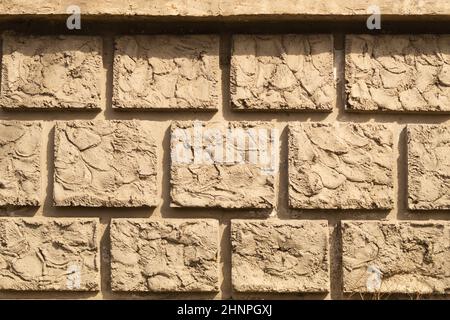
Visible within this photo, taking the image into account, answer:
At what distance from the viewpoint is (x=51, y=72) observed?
347 centimetres

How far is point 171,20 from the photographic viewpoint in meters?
3.47

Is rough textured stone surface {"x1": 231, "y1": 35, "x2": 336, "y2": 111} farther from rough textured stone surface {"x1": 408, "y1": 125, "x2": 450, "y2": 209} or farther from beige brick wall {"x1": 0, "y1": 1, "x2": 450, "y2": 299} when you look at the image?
rough textured stone surface {"x1": 408, "y1": 125, "x2": 450, "y2": 209}

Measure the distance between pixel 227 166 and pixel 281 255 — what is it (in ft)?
1.36

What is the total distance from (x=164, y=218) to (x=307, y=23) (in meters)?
0.98

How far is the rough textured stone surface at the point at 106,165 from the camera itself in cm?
342

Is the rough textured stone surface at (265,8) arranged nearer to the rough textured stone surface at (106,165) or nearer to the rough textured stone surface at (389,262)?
the rough textured stone surface at (106,165)

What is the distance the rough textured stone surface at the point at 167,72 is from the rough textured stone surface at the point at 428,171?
2.70 ft

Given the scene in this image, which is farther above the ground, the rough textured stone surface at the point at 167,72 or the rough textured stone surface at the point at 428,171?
the rough textured stone surface at the point at 167,72

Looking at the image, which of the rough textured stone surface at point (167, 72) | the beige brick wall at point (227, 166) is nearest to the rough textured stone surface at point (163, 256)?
the beige brick wall at point (227, 166)

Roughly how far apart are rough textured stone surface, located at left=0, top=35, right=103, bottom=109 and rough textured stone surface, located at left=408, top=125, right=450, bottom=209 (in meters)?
1.29

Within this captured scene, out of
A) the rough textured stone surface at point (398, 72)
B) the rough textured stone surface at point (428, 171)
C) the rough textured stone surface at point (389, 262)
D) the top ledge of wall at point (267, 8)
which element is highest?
the top ledge of wall at point (267, 8)

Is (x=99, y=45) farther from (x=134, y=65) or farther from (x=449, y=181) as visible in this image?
(x=449, y=181)

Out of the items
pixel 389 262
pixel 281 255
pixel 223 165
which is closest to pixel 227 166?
pixel 223 165

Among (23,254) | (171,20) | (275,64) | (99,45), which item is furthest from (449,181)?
(23,254)
